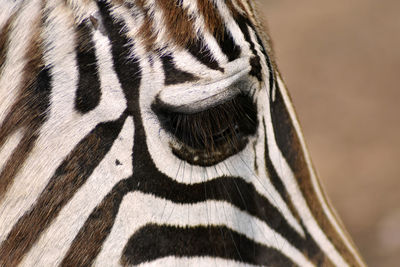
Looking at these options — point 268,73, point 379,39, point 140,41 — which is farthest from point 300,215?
point 379,39

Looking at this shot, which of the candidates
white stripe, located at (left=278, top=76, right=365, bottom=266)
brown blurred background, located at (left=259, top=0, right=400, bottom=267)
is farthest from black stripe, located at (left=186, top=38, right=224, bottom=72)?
brown blurred background, located at (left=259, top=0, right=400, bottom=267)

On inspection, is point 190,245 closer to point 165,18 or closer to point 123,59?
point 123,59

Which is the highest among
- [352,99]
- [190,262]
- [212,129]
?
[212,129]

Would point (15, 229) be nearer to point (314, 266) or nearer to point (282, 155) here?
point (282, 155)

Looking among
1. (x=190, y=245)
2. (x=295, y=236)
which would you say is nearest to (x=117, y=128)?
(x=190, y=245)

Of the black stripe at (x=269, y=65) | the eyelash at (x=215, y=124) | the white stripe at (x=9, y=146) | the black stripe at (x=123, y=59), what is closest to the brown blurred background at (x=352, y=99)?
the black stripe at (x=269, y=65)

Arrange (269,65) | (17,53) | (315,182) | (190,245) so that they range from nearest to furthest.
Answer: (17,53) < (190,245) < (269,65) < (315,182)

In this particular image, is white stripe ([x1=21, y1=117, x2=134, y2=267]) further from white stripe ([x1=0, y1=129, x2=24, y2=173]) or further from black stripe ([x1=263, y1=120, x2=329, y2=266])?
black stripe ([x1=263, y1=120, x2=329, y2=266])
